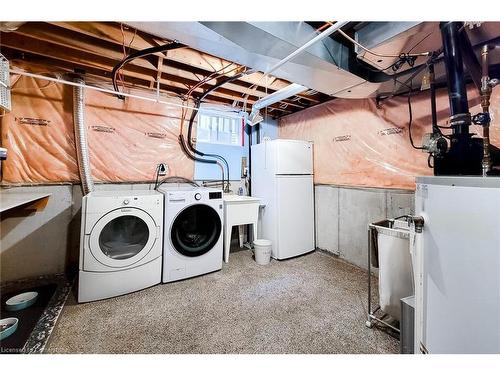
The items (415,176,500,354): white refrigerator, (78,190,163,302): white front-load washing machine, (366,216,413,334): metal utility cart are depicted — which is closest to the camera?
(415,176,500,354): white refrigerator

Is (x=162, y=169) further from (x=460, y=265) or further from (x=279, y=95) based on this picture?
(x=460, y=265)

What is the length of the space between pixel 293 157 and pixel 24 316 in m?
3.12

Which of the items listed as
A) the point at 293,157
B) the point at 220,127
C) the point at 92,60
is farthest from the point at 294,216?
the point at 92,60

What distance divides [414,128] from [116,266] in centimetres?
324

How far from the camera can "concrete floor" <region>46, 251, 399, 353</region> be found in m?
1.43

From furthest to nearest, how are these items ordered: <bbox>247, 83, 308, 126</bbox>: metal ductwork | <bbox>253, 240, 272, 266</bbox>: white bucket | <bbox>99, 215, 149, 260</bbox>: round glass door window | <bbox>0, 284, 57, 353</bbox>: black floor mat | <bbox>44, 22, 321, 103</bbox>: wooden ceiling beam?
<bbox>253, 240, 272, 266</bbox>: white bucket
<bbox>247, 83, 308, 126</bbox>: metal ductwork
<bbox>99, 215, 149, 260</bbox>: round glass door window
<bbox>44, 22, 321, 103</bbox>: wooden ceiling beam
<bbox>0, 284, 57, 353</bbox>: black floor mat

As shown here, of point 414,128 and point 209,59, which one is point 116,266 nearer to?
point 209,59

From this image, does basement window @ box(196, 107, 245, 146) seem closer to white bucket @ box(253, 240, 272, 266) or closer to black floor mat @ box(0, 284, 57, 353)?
white bucket @ box(253, 240, 272, 266)

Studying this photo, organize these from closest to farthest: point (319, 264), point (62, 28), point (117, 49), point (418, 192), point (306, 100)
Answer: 1. point (418, 192)
2. point (62, 28)
3. point (117, 49)
4. point (319, 264)
5. point (306, 100)

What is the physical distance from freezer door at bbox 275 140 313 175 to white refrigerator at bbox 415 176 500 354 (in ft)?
6.29

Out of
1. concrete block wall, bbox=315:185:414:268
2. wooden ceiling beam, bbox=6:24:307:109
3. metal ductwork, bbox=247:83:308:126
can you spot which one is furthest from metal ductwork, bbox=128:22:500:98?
concrete block wall, bbox=315:185:414:268

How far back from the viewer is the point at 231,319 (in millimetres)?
1702
